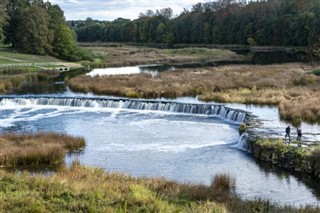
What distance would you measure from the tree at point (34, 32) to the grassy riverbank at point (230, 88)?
1448 inches

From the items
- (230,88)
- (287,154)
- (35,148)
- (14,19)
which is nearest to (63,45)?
(14,19)

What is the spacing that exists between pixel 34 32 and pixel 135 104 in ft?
192

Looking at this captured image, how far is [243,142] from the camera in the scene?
98.6 ft

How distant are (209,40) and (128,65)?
266 feet

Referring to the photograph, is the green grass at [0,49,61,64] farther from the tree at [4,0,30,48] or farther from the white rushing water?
the white rushing water

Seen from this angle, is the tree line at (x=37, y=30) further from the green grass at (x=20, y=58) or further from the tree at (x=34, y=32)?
the green grass at (x=20, y=58)

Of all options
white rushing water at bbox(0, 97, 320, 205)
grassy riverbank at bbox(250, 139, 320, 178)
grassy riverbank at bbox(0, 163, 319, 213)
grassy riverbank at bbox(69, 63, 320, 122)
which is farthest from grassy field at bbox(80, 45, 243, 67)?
grassy riverbank at bbox(0, 163, 319, 213)

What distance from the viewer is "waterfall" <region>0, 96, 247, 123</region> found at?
40.4m

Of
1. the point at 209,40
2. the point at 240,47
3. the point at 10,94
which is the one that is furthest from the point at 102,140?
the point at 209,40

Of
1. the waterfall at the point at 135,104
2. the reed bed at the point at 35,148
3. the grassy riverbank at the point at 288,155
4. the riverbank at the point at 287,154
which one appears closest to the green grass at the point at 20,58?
the waterfall at the point at 135,104

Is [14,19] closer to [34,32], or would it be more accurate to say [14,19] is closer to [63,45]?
[34,32]

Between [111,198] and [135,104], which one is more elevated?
[111,198]

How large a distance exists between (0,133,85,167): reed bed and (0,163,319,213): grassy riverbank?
24.0ft

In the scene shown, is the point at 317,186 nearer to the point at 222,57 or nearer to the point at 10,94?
the point at 10,94
